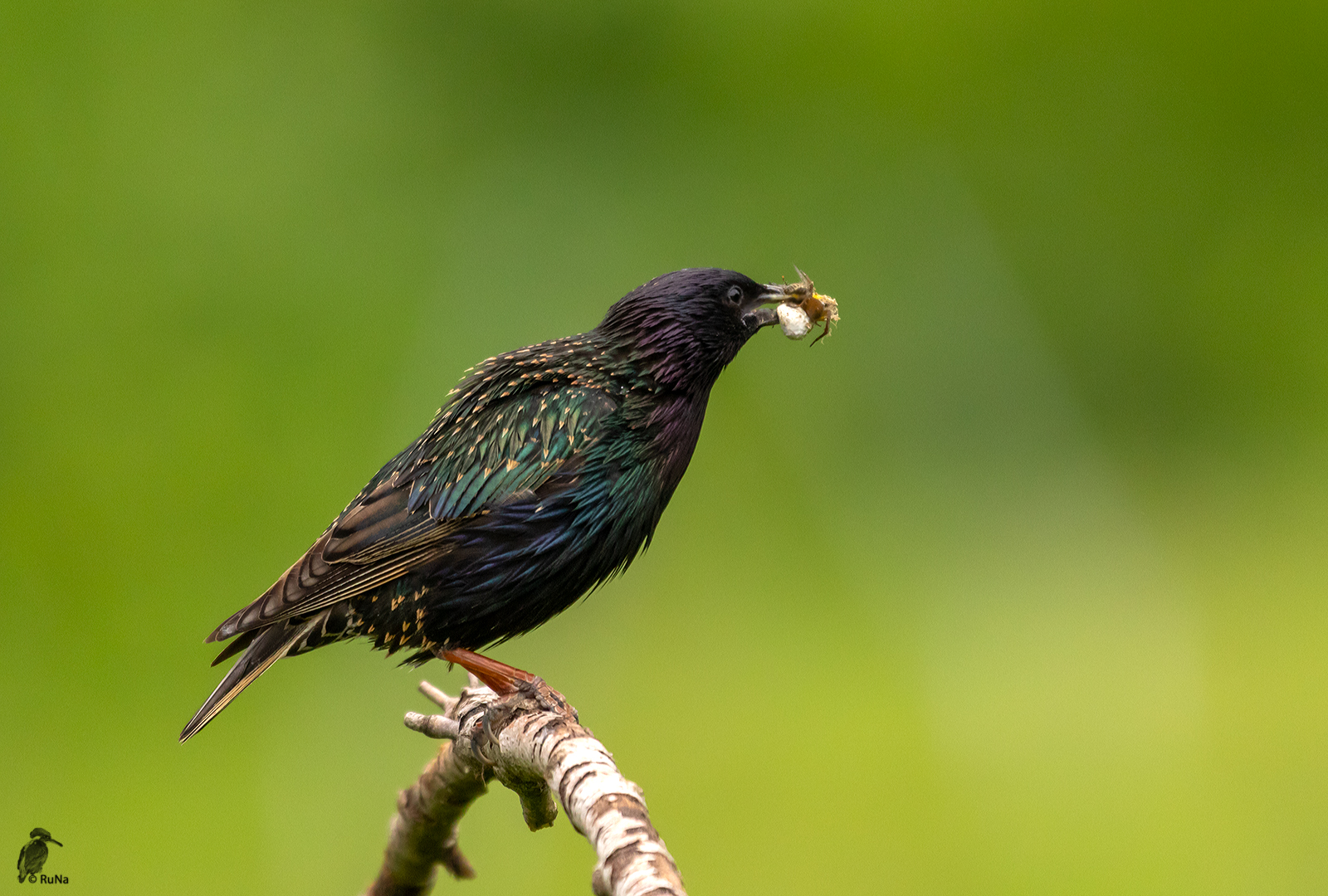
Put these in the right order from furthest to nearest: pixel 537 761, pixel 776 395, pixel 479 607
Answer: pixel 776 395 < pixel 479 607 < pixel 537 761

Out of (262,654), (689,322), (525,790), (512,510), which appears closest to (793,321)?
(689,322)

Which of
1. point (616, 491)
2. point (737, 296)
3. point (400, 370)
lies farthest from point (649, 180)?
point (616, 491)

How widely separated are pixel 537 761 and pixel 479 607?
65 cm

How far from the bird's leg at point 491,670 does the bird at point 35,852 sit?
6.99 ft

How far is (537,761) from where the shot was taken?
8.30 feet

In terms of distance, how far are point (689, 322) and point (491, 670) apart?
3.29 ft

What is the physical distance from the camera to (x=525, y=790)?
9.14ft

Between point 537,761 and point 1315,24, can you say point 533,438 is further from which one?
point 1315,24

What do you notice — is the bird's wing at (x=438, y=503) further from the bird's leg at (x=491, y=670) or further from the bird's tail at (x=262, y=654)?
the bird's leg at (x=491, y=670)

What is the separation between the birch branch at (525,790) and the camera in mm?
1882

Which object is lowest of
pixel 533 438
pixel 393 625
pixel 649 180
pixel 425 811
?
pixel 425 811

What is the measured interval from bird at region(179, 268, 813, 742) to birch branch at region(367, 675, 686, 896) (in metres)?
0.20

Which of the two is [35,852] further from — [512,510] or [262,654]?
[512,510]

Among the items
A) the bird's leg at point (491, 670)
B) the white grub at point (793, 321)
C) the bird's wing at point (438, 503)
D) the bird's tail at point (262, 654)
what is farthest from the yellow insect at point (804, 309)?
the bird's tail at point (262, 654)
